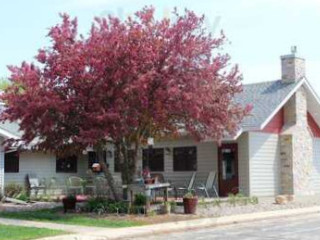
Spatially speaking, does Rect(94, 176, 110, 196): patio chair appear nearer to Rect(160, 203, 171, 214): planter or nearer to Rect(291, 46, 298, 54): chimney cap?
Rect(160, 203, 171, 214): planter

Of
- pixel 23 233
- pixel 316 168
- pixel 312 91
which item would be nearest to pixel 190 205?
pixel 23 233

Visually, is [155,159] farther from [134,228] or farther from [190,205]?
[134,228]

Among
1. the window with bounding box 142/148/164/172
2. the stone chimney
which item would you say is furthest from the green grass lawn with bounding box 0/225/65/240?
the stone chimney

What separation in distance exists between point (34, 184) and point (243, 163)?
10.0 m

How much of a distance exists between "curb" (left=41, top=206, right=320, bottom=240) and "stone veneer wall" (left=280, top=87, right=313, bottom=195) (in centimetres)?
700

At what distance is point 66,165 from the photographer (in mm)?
34406

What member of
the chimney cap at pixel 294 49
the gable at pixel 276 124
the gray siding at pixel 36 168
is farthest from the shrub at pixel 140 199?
the chimney cap at pixel 294 49

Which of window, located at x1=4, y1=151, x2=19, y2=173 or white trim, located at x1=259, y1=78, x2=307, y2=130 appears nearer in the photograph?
white trim, located at x1=259, y1=78, x2=307, y2=130

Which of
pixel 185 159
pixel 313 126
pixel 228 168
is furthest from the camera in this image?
pixel 313 126

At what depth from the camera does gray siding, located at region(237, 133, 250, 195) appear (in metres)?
27.8

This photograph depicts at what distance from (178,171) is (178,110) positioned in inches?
431

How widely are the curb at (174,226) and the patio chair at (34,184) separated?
478 inches

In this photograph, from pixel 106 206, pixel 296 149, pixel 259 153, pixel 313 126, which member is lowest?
pixel 106 206

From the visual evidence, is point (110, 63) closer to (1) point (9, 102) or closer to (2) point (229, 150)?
(1) point (9, 102)
